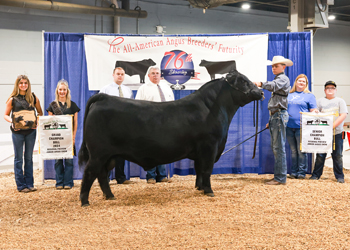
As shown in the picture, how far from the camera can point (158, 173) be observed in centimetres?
518

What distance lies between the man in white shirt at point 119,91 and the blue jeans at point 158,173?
0.92 ft

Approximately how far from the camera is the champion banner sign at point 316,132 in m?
4.93

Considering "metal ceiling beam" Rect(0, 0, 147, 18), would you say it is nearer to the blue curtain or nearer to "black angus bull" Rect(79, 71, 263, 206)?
the blue curtain

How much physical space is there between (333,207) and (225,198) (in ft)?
3.71

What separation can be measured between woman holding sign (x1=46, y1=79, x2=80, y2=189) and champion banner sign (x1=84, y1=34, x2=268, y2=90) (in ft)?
2.71

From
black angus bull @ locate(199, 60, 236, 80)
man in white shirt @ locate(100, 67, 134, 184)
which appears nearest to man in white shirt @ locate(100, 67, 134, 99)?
man in white shirt @ locate(100, 67, 134, 184)

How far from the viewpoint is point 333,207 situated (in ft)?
12.0

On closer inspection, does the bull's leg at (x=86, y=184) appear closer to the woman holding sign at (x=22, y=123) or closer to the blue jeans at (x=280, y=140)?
the woman holding sign at (x=22, y=123)

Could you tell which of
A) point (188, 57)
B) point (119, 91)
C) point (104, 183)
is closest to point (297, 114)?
point (188, 57)

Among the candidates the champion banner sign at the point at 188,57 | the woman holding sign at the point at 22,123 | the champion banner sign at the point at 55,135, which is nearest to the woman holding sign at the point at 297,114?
the champion banner sign at the point at 188,57

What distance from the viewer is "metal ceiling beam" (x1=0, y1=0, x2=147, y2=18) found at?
28.3 feet

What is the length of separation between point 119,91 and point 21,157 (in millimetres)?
1579

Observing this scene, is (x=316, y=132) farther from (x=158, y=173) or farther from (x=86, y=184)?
(x=86, y=184)

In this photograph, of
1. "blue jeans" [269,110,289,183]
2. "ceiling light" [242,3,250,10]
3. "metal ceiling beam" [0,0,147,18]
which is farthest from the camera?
"ceiling light" [242,3,250,10]
